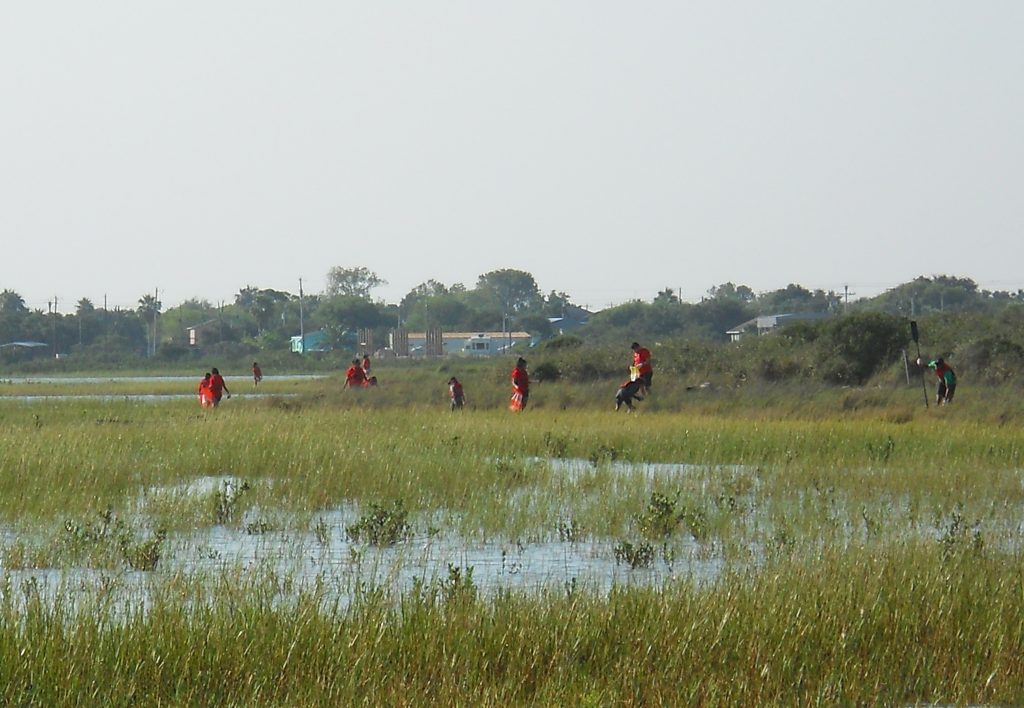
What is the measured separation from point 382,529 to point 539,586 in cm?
337

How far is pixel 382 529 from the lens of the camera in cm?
1289

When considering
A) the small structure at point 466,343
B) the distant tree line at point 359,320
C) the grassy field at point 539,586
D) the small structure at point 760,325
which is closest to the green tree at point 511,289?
the distant tree line at point 359,320

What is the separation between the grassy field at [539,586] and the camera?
781 centimetres

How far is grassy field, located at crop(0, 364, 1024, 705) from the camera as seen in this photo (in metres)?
7.81

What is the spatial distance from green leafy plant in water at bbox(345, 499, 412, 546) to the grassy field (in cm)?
3

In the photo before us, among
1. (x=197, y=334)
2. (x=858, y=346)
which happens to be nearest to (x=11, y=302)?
(x=197, y=334)

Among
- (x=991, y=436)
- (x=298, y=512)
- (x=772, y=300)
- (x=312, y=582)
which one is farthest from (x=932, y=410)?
(x=772, y=300)

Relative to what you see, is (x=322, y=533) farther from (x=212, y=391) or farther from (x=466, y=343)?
(x=466, y=343)

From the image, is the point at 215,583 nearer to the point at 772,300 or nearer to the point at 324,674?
the point at 324,674

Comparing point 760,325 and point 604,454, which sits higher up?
point 760,325

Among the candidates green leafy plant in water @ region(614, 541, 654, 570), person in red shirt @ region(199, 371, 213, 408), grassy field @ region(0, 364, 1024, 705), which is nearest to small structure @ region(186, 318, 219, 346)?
person in red shirt @ region(199, 371, 213, 408)

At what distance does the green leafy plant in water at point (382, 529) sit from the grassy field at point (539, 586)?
0.03m

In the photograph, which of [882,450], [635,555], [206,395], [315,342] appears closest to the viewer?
[635,555]

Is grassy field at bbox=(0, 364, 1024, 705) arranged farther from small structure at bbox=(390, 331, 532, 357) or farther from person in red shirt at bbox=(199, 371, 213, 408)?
small structure at bbox=(390, 331, 532, 357)
